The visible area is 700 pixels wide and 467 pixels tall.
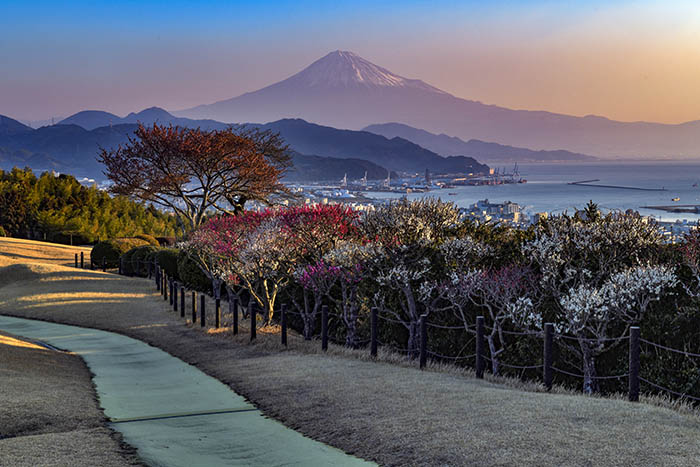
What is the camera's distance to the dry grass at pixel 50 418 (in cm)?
690

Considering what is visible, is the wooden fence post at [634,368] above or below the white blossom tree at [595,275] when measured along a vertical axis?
below

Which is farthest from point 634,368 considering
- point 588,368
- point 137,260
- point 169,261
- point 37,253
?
point 37,253

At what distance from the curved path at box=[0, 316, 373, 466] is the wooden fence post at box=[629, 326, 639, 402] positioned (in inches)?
185

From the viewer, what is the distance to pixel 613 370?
1301cm

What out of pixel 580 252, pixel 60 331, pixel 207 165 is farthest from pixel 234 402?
pixel 207 165

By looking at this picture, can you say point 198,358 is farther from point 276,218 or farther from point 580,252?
point 580,252

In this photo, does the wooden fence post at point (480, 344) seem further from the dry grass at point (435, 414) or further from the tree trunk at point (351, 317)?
the tree trunk at point (351, 317)

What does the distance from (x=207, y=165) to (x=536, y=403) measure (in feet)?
131

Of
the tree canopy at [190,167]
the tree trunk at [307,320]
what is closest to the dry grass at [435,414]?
the tree trunk at [307,320]

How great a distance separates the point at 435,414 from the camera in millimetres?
8570

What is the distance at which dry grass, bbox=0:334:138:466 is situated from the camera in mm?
6902

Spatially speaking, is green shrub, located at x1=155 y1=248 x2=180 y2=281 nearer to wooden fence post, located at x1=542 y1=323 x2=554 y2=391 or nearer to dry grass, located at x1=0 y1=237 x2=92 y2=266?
dry grass, located at x1=0 y1=237 x2=92 y2=266

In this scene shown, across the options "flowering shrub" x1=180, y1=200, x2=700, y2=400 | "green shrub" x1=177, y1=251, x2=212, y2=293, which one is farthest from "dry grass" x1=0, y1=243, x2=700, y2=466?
"green shrub" x1=177, y1=251, x2=212, y2=293

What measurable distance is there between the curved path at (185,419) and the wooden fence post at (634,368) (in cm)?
470
